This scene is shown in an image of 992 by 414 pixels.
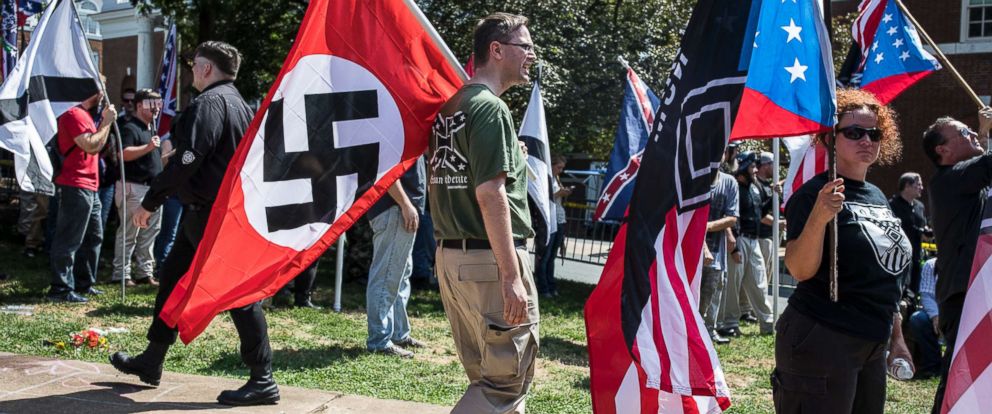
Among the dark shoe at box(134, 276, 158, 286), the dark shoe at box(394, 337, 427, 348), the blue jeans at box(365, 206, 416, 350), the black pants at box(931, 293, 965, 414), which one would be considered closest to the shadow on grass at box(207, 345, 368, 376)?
the blue jeans at box(365, 206, 416, 350)

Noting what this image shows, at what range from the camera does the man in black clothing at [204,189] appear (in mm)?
5156

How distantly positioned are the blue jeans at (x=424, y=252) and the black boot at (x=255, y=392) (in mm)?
6668

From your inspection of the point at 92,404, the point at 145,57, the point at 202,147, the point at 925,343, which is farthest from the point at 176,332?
the point at 145,57

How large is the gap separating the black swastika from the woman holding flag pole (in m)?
1.83

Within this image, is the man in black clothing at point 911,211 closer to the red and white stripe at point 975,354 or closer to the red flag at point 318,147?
the red and white stripe at point 975,354

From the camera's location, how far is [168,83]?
12.2 meters

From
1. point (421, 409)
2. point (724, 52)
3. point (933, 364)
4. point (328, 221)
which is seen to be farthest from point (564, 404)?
point (933, 364)

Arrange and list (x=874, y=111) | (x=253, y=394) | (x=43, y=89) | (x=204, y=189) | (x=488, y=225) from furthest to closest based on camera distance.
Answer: (x=43, y=89)
(x=204, y=189)
(x=253, y=394)
(x=874, y=111)
(x=488, y=225)

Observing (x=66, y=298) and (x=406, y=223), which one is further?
(x=66, y=298)

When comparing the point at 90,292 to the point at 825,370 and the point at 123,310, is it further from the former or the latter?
the point at 825,370

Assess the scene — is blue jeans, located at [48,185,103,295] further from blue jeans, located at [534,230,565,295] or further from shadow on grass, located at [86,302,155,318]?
blue jeans, located at [534,230,565,295]

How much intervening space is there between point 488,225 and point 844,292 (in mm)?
1364

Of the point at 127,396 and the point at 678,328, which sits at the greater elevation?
the point at 678,328

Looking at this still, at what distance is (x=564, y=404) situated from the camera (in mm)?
5992
